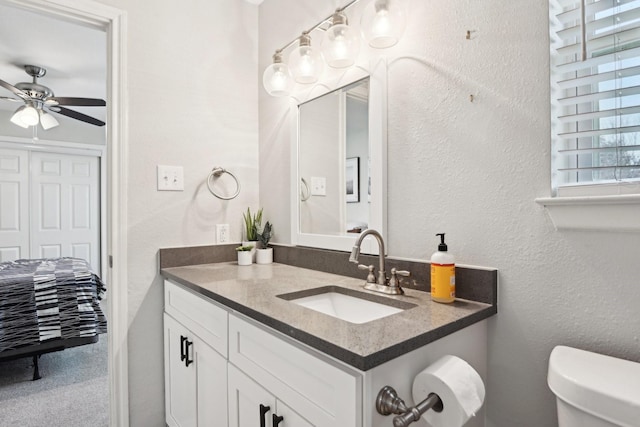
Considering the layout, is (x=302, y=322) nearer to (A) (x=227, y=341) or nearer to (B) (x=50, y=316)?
(A) (x=227, y=341)

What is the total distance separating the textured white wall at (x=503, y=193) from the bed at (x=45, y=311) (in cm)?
254

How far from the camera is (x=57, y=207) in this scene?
440 cm

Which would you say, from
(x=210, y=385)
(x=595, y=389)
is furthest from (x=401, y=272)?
(x=210, y=385)

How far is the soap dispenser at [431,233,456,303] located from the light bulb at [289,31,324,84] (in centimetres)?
97

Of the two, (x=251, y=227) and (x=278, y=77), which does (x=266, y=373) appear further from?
(x=278, y=77)

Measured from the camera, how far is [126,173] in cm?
162

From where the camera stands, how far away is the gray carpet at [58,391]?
189cm

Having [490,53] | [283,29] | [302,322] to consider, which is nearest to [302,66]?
[283,29]

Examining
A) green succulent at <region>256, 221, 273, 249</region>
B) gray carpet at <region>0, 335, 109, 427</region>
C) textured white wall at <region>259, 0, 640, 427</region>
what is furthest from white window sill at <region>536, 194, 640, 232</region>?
gray carpet at <region>0, 335, 109, 427</region>

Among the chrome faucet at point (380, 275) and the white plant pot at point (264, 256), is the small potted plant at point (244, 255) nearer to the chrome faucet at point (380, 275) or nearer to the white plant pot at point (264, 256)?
the white plant pot at point (264, 256)

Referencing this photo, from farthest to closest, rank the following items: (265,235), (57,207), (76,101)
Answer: (57,207) < (76,101) < (265,235)

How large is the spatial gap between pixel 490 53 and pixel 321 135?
0.83 metres

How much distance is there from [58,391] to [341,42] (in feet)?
8.77

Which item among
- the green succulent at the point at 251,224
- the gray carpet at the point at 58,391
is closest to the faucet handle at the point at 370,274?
the green succulent at the point at 251,224
